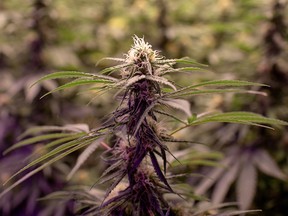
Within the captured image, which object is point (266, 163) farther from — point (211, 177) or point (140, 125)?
A: point (140, 125)

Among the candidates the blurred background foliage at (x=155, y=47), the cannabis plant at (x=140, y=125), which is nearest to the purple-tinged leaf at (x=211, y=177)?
the blurred background foliage at (x=155, y=47)

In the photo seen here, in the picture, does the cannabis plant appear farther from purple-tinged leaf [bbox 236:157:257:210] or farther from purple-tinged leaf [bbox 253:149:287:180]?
purple-tinged leaf [bbox 253:149:287:180]

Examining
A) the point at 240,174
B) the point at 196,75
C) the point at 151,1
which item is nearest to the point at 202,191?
the point at 240,174

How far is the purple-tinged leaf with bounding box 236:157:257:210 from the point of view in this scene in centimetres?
156

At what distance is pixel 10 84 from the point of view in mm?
2271

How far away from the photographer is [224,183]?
1.67m

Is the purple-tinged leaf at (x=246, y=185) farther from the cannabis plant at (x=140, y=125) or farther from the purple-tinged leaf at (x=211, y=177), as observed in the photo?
the cannabis plant at (x=140, y=125)

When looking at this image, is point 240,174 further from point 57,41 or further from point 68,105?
point 57,41

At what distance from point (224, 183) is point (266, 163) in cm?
19

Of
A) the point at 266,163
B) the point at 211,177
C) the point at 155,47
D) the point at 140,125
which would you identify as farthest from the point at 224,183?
the point at 155,47

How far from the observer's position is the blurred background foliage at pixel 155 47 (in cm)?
187

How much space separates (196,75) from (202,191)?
2.73ft

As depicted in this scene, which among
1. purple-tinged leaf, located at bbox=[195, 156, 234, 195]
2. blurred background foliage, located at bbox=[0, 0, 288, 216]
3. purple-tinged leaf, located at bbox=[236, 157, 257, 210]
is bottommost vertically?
purple-tinged leaf, located at bbox=[236, 157, 257, 210]

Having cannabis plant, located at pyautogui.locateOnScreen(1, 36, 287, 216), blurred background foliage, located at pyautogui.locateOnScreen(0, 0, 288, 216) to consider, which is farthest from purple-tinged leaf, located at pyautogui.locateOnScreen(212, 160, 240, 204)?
cannabis plant, located at pyautogui.locateOnScreen(1, 36, 287, 216)
